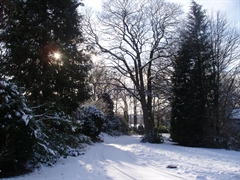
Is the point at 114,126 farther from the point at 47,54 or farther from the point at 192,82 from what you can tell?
the point at 47,54

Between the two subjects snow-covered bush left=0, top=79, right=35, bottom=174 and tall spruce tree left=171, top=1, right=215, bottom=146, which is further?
tall spruce tree left=171, top=1, right=215, bottom=146

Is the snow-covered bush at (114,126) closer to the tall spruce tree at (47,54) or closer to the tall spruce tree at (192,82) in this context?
the tall spruce tree at (192,82)

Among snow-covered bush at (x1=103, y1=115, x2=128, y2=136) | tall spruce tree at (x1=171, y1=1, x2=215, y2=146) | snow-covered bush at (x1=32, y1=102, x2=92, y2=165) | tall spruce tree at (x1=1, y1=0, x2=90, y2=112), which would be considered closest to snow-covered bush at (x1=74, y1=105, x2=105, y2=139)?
tall spruce tree at (x1=1, y1=0, x2=90, y2=112)

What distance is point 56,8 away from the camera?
1058 centimetres

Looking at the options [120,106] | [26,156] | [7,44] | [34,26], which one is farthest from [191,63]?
[120,106]

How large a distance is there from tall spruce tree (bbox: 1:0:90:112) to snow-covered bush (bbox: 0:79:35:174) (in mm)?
3106

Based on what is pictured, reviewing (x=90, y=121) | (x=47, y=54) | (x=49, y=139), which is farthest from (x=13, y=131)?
(x=90, y=121)

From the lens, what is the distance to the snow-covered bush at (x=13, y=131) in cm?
502

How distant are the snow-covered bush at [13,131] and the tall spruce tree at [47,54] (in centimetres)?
311

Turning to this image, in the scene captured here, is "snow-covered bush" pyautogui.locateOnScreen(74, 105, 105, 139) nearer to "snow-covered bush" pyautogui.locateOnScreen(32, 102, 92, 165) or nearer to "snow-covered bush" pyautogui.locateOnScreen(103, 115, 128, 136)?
"snow-covered bush" pyautogui.locateOnScreen(32, 102, 92, 165)

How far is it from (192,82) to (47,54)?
10294 mm

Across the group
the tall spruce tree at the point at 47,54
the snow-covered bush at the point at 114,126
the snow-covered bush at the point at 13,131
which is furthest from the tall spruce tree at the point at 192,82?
the snow-covered bush at the point at 13,131

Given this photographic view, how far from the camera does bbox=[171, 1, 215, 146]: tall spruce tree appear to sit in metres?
14.4

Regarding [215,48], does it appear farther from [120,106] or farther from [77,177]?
[120,106]
